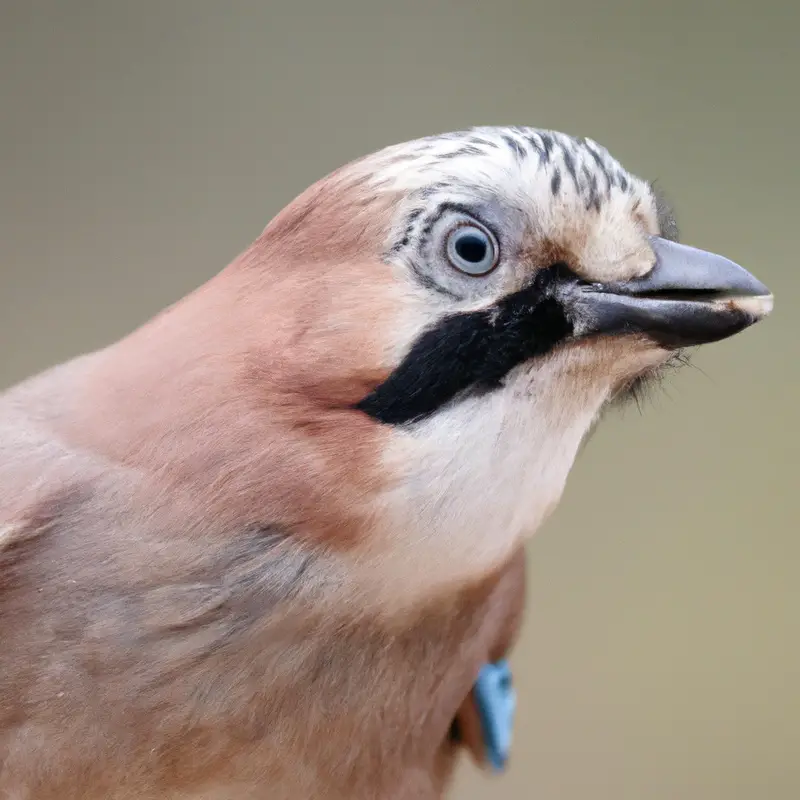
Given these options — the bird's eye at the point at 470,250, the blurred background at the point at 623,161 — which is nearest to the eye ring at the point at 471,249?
the bird's eye at the point at 470,250

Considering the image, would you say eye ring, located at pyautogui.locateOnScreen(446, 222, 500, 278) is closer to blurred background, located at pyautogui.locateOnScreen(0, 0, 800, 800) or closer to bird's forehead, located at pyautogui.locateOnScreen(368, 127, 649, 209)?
bird's forehead, located at pyautogui.locateOnScreen(368, 127, 649, 209)

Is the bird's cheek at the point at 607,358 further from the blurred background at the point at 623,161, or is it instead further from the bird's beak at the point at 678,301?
the blurred background at the point at 623,161

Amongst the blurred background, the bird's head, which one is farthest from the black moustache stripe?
the blurred background

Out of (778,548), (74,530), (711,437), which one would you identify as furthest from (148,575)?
(778,548)

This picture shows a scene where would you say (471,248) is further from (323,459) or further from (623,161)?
(623,161)

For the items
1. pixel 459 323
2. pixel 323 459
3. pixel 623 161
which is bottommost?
pixel 323 459

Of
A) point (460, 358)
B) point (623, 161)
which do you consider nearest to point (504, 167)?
point (460, 358)
